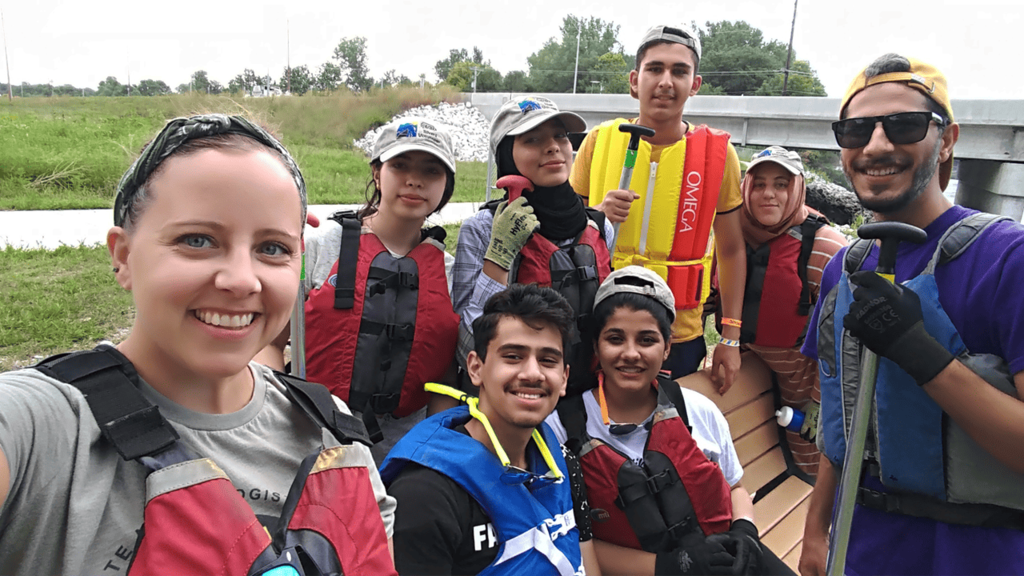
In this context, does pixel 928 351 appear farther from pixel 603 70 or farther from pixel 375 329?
pixel 603 70

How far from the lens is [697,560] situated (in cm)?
223

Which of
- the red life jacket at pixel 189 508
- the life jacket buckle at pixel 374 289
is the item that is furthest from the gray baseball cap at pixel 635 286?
the red life jacket at pixel 189 508

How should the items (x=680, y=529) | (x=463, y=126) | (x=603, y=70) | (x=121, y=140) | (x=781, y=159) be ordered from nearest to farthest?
(x=680, y=529), (x=781, y=159), (x=121, y=140), (x=463, y=126), (x=603, y=70)

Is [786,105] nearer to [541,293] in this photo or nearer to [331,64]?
[541,293]

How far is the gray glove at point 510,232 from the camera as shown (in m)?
2.47

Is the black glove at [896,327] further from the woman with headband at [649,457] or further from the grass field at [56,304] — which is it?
the grass field at [56,304]

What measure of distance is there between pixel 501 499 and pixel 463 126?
102 feet

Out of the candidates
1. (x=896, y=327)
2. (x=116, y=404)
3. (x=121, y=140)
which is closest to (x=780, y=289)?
(x=896, y=327)

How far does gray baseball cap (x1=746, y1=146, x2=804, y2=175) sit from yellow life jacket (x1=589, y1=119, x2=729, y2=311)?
0.58 m

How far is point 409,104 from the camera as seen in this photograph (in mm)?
31453

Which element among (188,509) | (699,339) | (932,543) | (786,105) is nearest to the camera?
(188,509)

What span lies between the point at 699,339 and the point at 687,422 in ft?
3.61

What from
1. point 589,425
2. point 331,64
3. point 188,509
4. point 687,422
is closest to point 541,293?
point 589,425

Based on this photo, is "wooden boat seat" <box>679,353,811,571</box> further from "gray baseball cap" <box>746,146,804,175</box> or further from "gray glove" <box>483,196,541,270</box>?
"gray glove" <box>483,196,541,270</box>
